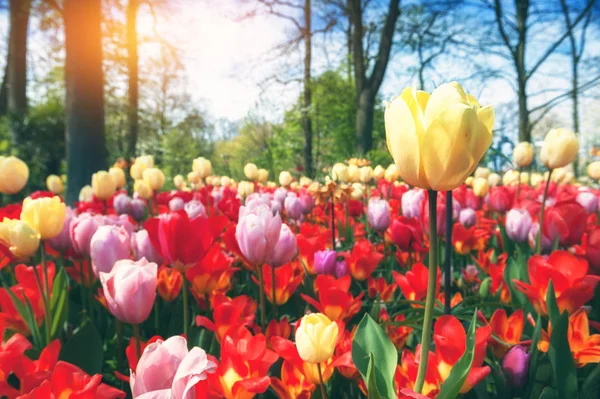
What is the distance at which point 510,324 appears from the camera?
0.93 m

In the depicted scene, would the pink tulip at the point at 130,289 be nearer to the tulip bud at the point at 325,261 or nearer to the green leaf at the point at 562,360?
the tulip bud at the point at 325,261

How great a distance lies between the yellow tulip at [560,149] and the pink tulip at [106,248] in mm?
Result: 1384

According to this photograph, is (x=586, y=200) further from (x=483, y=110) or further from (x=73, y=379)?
(x=73, y=379)

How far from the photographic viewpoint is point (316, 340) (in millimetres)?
679

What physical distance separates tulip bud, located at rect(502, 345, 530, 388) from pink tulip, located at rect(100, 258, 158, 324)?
641 mm

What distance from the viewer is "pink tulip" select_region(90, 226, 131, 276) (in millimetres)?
1010

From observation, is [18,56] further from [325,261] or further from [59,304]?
[325,261]

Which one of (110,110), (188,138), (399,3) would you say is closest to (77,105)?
(399,3)

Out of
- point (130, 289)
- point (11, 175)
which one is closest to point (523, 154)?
point (130, 289)

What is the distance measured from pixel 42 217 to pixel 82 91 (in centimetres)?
417

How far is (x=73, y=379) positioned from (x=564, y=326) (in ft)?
2.52

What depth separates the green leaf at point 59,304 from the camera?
1097mm

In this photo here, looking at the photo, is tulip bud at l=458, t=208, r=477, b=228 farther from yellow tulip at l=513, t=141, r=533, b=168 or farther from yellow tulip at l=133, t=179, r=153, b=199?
yellow tulip at l=133, t=179, r=153, b=199

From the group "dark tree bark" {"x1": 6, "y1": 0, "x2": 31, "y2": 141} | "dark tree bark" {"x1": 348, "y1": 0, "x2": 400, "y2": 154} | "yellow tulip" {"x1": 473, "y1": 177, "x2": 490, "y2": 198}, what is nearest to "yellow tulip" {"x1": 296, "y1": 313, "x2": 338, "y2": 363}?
"yellow tulip" {"x1": 473, "y1": 177, "x2": 490, "y2": 198}
